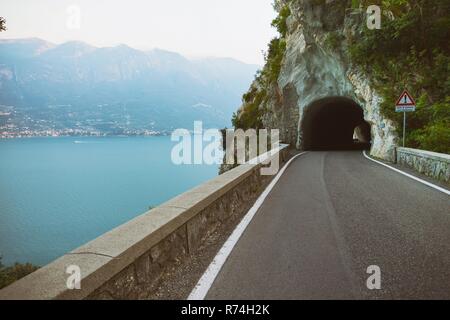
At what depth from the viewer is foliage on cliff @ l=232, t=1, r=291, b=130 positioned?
3506 cm

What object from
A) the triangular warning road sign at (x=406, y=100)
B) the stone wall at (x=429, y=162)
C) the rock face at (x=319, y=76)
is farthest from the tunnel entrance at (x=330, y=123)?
the stone wall at (x=429, y=162)

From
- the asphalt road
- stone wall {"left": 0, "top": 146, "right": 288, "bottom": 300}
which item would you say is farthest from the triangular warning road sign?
stone wall {"left": 0, "top": 146, "right": 288, "bottom": 300}

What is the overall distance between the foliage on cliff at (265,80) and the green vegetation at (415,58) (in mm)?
15621

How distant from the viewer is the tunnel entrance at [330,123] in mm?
29688

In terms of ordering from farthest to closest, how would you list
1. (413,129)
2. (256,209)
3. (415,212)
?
(413,129) < (256,209) < (415,212)

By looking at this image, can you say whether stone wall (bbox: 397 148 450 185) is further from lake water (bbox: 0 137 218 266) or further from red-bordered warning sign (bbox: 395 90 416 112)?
lake water (bbox: 0 137 218 266)

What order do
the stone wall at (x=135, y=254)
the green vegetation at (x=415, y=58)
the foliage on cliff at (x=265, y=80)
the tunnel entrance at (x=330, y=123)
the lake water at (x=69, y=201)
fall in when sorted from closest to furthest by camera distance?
1. the stone wall at (x=135, y=254)
2. the green vegetation at (x=415, y=58)
3. the tunnel entrance at (x=330, y=123)
4. the foliage on cliff at (x=265, y=80)
5. the lake water at (x=69, y=201)

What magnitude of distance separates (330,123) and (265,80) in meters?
8.56

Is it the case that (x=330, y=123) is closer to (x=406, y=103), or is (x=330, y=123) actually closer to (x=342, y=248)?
(x=406, y=103)

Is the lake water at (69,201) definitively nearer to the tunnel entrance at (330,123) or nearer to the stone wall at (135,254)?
the tunnel entrance at (330,123)
